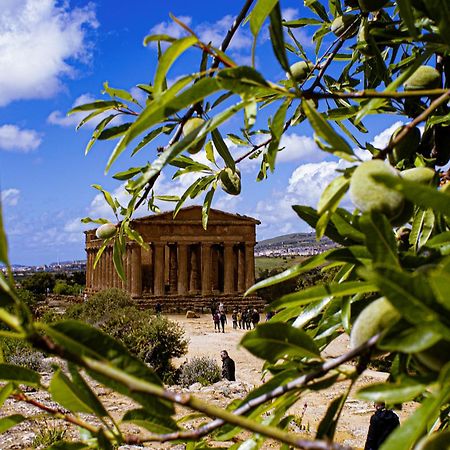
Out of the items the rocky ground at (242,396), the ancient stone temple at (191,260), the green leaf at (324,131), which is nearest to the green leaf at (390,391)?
the green leaf at (324,131)

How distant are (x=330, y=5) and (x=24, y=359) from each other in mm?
10887

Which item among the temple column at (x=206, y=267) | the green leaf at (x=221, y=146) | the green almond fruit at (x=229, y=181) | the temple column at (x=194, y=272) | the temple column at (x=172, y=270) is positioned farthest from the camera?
the temple column at (x=172, y=270)

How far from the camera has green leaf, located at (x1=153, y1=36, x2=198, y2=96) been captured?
2.26 ft

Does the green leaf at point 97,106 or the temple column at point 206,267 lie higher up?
the green leaf at point 97,106

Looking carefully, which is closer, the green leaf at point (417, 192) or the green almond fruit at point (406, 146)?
the green leaf at point (417, 192)

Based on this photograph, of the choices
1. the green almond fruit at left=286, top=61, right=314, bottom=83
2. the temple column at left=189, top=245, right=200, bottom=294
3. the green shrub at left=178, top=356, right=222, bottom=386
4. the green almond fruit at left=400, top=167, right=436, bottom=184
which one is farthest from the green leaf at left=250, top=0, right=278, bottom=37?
the temple column at left=189, top=245, right=200, bottom=294

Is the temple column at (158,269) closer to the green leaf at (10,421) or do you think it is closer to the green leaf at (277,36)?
the green leaf at (10,421)

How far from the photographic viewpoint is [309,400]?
1024cm

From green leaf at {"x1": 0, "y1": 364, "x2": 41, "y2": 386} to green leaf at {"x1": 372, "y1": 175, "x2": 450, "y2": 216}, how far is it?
53cm

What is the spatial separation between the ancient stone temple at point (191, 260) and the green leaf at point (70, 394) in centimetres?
2672

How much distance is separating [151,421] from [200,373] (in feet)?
37.8

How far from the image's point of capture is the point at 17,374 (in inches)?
29.1

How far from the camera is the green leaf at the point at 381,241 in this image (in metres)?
0.62

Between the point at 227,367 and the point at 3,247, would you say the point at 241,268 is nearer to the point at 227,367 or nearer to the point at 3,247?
the point at 227,367
